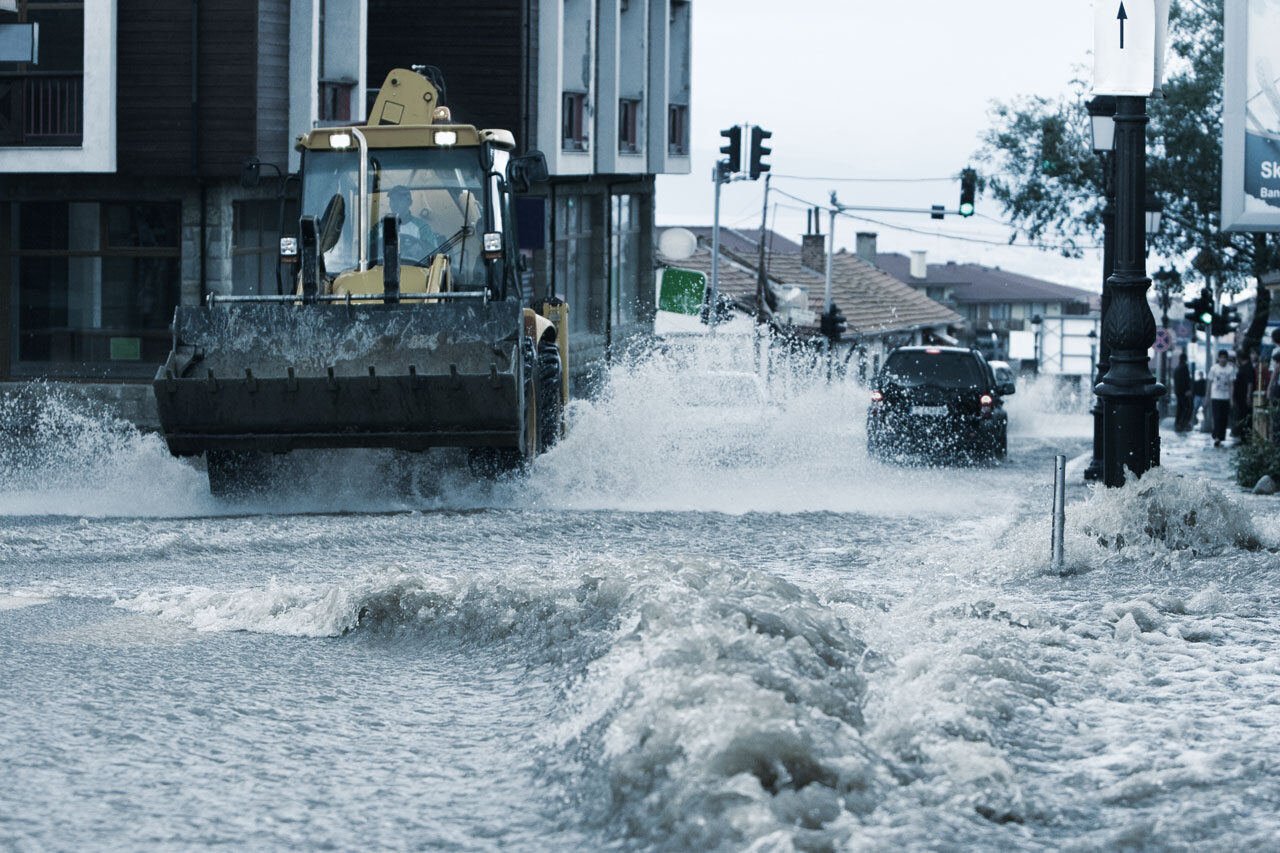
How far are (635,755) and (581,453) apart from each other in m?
11.7

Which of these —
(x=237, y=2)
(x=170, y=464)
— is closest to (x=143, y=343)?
(x=237, y=2)

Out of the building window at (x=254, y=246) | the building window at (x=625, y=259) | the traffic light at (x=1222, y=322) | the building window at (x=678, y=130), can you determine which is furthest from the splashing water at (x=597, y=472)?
the traffic light at (x=1222, y=322)

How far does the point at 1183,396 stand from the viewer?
4106 centimetres

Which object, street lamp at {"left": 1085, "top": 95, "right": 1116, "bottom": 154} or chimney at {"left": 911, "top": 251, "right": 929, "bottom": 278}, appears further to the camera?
chimney at {"left": 911, "top": 251, "right": 929, "bottom": 278}

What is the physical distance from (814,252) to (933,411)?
182ft

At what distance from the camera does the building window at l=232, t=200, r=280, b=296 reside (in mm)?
27953

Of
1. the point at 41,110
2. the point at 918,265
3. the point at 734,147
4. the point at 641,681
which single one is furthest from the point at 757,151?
the point at 918,265

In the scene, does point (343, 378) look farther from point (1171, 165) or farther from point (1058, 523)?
point (1171, 165)

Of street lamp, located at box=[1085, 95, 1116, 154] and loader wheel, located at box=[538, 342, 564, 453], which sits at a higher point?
street lamp, located at box=[1085, 95, 1116, 154]

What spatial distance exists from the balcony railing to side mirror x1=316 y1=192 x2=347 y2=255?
10.5 m

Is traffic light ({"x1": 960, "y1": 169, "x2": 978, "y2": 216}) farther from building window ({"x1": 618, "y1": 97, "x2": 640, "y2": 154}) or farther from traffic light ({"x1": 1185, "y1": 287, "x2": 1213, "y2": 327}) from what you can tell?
building window ({"x1": 618, "y1": 97, "x2": 640, "y2": 154})

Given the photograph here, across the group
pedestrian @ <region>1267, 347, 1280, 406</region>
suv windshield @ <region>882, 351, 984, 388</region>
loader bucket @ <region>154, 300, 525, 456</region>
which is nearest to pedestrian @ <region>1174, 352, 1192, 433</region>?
pedestrian @ <region>1267, 347, 1280, 406</region>

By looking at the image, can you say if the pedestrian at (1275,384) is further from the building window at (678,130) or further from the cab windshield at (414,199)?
the building window at (678,130)

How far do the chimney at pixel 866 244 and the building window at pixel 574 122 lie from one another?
65816 mm
